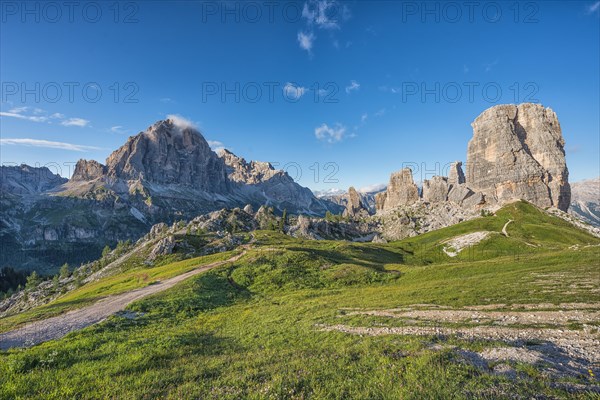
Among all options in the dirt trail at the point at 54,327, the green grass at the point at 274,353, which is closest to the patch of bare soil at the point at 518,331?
the green grass at the point at 274,353

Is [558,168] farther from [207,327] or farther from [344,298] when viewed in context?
[207,327]

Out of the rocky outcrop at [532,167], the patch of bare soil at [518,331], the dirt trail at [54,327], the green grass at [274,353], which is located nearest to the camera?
the green grass at [274,353]

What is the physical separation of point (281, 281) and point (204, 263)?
29.9 metres

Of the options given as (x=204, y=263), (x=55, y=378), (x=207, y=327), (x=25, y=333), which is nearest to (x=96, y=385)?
(x=55, y=378)

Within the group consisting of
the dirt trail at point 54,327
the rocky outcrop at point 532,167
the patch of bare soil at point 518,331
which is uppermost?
the rocky outcrop at point 532,167

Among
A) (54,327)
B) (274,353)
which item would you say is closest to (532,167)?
(274,353)

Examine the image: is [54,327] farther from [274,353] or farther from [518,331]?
[518,331]

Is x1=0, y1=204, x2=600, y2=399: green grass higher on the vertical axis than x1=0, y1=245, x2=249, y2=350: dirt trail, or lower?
higher

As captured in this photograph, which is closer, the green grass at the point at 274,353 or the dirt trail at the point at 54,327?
the green grass at the point at 274,353

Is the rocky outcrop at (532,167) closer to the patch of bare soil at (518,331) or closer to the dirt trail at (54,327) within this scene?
the patch of bare soil at (518,331)

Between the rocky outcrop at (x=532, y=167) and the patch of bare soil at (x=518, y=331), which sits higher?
the rocky outcrop at (x=532, y=167)

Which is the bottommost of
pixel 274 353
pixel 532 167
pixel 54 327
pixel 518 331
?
pixel 54 327

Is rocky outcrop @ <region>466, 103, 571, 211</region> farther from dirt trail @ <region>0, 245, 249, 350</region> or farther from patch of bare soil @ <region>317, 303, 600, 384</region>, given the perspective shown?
dirt trail @ <region>0, 245, 249, 350</region>

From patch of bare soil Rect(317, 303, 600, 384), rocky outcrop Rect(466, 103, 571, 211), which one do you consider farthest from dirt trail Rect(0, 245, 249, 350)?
rocky outcrop Rect(466, 103, 571, 211)
